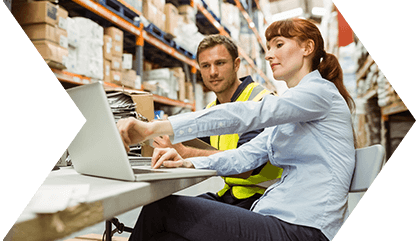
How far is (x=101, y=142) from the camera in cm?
65

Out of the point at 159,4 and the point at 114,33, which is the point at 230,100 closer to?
the point at 114,33

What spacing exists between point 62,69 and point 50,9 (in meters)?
0.42

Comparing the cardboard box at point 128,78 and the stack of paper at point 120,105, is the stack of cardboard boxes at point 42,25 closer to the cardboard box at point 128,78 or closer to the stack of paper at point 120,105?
the stack of paper at point 120,105

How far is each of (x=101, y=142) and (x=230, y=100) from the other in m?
1.28

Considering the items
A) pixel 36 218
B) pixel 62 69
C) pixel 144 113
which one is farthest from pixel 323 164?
A: pixel 62 69

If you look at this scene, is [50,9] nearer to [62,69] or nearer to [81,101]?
[62,69]

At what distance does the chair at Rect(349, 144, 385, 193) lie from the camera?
80 cm

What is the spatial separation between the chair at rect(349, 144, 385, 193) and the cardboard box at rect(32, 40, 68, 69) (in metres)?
1.92

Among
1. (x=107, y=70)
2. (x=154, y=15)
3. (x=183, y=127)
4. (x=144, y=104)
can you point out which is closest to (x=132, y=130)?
(x=183, y=127)

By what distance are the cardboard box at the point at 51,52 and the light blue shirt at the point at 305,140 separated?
1532 millimetres

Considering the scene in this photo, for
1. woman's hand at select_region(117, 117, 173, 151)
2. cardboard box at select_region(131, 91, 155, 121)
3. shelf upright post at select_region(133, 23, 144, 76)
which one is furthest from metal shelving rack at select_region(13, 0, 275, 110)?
woman's hand at select_region(117, 117, 173, 151)

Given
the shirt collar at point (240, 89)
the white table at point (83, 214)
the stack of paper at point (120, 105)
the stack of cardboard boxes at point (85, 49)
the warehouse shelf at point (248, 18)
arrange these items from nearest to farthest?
the white table at point (83, 214) < the stack of paper at point (120, 105) < the shirt collar at point (240, 89) < the stack of cardboard boxes at point (85, 49) < the warehouse shelf at point (248, 18)

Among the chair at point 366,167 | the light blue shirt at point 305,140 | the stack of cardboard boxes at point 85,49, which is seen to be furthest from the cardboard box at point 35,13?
the chair at point 366,167

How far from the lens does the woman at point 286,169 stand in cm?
79
